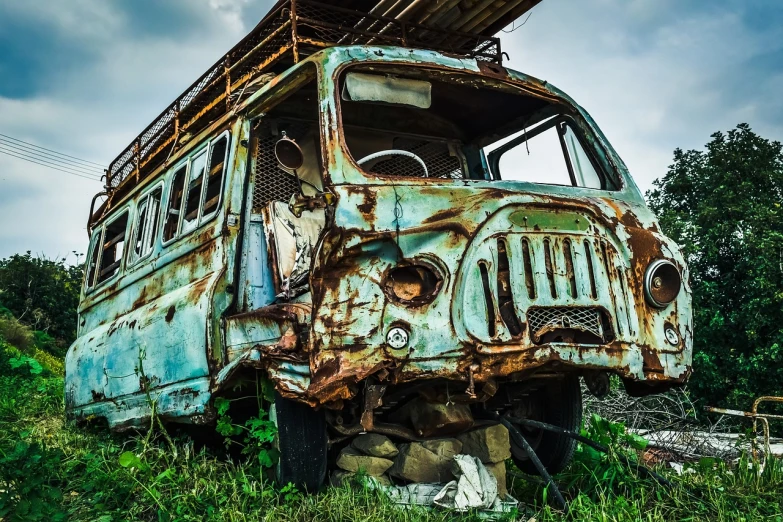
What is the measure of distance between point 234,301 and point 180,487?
1.09 m

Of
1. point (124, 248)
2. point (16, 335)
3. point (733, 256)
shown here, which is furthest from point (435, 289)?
point (16, 335)

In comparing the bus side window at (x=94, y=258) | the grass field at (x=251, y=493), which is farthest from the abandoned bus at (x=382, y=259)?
the bus side window at (x=94, y=258)

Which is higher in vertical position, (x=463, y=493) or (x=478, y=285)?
(x=478, y=285)

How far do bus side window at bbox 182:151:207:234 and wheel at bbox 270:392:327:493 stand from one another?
1875 mm

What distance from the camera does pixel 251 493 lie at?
Result: 3.93 meters

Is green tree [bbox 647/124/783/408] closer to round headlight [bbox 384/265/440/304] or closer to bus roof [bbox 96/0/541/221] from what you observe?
bus roof [bbox 96/0/541/221]

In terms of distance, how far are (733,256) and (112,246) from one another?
13.1m

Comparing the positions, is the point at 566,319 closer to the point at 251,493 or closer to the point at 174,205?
the point at 251,493

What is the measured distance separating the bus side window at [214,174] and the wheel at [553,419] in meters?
2.40

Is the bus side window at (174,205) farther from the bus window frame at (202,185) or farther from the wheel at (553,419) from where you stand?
the wheel at (553,419)

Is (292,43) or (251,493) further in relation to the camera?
(292,43)

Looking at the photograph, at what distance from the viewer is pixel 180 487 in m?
4.20

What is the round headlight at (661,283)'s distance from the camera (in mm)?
4016

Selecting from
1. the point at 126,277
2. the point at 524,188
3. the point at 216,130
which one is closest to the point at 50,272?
the point at 126,277
